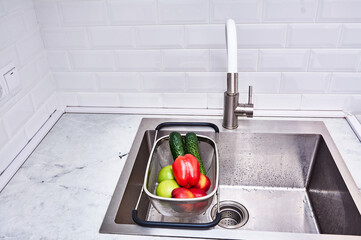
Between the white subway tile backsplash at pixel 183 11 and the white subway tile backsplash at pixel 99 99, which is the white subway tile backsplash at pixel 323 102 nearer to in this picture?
the white subway tile backsplash at pixel 183 11

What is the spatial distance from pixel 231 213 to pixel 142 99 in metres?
0.49

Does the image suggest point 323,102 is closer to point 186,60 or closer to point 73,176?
point 186,60

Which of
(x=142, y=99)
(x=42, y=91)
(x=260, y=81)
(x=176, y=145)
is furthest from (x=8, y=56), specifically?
(x=260, y=81)

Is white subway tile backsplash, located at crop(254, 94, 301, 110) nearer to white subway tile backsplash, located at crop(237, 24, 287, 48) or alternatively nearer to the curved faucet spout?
white subway tile backsplash, located at crop(237, 24, 287, 48)

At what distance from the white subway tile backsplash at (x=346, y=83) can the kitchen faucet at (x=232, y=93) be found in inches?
11.7

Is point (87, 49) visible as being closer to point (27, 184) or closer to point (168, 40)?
point (168, 40)

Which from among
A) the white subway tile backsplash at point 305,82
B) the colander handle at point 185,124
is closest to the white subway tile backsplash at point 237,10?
the white subway tile backsplash at point 305,82

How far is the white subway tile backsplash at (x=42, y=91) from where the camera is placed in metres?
1.08

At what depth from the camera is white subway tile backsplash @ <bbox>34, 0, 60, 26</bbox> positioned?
1.05m

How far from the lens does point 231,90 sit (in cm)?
98

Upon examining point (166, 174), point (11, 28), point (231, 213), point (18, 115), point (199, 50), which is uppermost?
point (11, 28)

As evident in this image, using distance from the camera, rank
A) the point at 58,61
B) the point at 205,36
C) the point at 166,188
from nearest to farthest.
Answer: the point at 166,188
the point at 205,36
the point at 58,61

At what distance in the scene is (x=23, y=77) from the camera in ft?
3.33

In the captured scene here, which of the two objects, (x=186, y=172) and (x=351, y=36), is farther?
(x=351, y=36)
